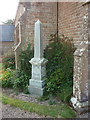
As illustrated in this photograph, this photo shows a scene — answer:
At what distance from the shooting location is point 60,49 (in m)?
5.84

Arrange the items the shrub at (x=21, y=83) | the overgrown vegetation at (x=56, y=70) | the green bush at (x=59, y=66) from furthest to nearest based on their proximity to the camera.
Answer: the shrub at (x=21, y=83) < the green bush at (x=59, y=66) < the overgrown vegetation at (x=56, y=70)

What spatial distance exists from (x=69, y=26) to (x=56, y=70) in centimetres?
196

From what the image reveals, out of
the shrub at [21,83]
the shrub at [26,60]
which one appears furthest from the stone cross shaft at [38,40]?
the shrub at [21,83]

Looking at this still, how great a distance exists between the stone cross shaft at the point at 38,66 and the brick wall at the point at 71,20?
4.30ft

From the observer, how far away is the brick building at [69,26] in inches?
142

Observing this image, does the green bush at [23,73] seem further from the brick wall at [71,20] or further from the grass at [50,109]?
the brick wall at [71,20]

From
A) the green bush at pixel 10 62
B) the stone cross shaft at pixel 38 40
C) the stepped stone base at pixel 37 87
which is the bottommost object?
the stepped stone base at pixel 37 87

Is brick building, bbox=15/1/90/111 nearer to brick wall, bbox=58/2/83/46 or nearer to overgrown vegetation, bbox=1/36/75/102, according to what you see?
brick wall, bbox=58/2/83/46

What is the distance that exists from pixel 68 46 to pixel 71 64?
0.83 m

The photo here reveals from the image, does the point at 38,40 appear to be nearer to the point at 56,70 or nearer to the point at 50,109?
the point at 56,70

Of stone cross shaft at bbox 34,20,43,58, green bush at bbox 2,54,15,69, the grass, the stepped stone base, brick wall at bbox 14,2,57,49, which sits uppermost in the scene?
brick wall at bbox 14,2,57,49

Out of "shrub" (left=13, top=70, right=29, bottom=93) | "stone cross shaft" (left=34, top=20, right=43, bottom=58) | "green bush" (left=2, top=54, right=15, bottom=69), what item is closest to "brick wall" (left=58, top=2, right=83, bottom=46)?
"stone cross shaft" (left=34, top=20, right=43, bottom=58)

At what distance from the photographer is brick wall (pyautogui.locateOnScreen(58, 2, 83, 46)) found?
15.2ft

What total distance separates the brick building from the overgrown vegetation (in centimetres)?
43
